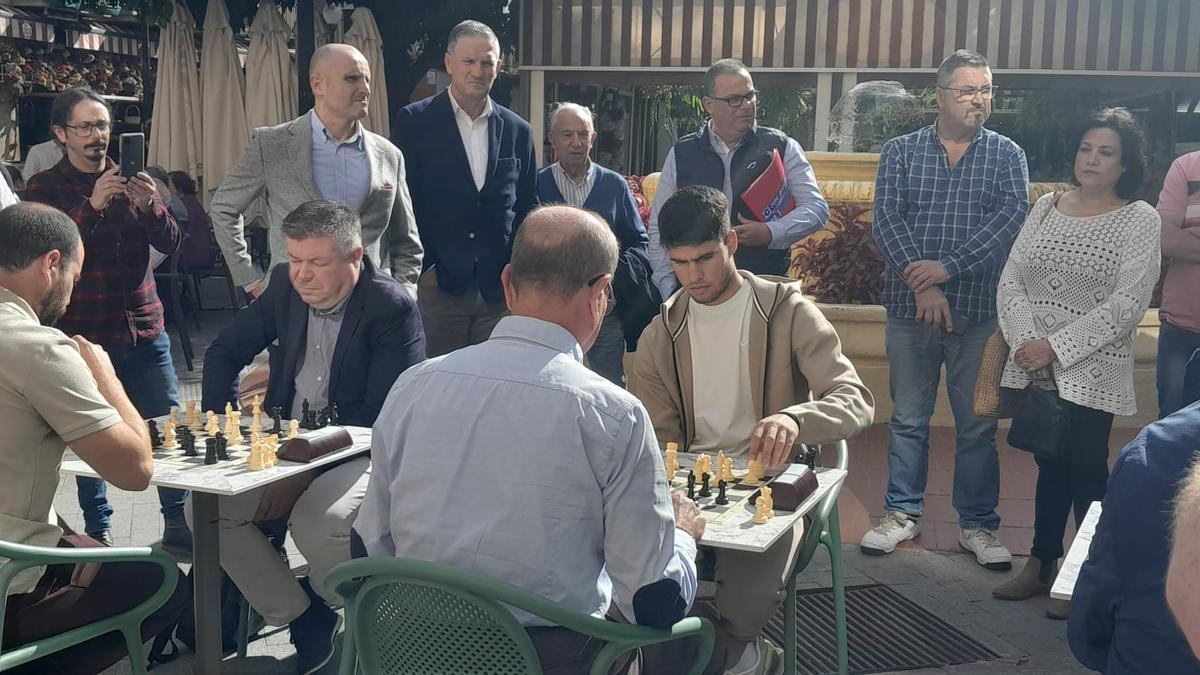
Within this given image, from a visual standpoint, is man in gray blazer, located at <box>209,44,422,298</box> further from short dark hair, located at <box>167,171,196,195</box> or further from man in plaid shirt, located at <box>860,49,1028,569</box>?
short dark hair, located at <box>167,171,196,195</box>

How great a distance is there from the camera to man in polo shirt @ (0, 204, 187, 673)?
9.98 feet

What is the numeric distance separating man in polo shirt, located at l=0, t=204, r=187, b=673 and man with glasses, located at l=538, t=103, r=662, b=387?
2.85 meters

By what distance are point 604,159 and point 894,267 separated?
848cm

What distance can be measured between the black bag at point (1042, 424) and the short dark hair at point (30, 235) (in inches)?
135

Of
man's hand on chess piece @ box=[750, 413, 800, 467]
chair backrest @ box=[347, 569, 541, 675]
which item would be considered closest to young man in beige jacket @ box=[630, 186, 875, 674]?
man's hand on chess piece @ box=[750, 413, 800, 467]

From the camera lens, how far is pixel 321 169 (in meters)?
5.33

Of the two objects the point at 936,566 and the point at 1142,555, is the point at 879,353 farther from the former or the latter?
the point at 1142,555

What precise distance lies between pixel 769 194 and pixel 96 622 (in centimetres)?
344

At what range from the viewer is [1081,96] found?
1312 cm

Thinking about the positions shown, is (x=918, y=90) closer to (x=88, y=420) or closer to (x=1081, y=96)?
(x=1081, y=96)

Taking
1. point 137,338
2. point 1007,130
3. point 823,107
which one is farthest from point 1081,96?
point 137,338

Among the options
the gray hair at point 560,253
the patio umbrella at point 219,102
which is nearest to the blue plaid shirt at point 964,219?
the gray hair at point 560,253

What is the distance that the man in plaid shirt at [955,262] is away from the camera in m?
5.37

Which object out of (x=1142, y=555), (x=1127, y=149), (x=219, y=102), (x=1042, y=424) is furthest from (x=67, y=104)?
(x=219, y=102)
